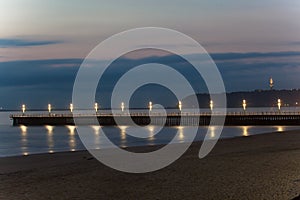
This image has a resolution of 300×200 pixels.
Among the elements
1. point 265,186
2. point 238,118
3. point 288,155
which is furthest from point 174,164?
point 238,118

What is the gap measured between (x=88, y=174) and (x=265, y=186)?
610 cm

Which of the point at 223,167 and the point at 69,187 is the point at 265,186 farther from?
the point at 69,187

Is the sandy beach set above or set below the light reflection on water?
above

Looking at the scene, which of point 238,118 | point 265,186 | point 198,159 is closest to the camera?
point 265,186

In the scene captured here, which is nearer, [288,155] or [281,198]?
[281,198]

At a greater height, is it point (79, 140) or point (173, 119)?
point (173, 119)

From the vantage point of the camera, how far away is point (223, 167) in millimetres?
14930

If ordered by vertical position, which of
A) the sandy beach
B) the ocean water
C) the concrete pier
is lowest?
the ocean water

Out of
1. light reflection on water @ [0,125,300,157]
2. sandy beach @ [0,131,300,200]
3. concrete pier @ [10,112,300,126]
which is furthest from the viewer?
concrete pier @ [10,112,300,126]

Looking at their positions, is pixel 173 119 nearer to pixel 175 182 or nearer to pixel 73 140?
pixel 73 140

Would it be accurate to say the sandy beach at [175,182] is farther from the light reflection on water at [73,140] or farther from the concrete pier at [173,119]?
the concrete pier at [173,119]

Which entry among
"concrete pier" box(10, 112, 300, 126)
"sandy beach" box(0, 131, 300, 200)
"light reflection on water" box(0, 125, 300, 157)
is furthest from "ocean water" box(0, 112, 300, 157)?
"sandy beach" box(0, 131, 300, 200)

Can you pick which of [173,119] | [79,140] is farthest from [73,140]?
[173,119]

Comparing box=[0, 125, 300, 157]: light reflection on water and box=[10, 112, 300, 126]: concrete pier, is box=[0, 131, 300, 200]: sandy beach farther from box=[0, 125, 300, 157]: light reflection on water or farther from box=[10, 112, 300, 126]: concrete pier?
box=[10, 112, 300, 126]: concrete pier
